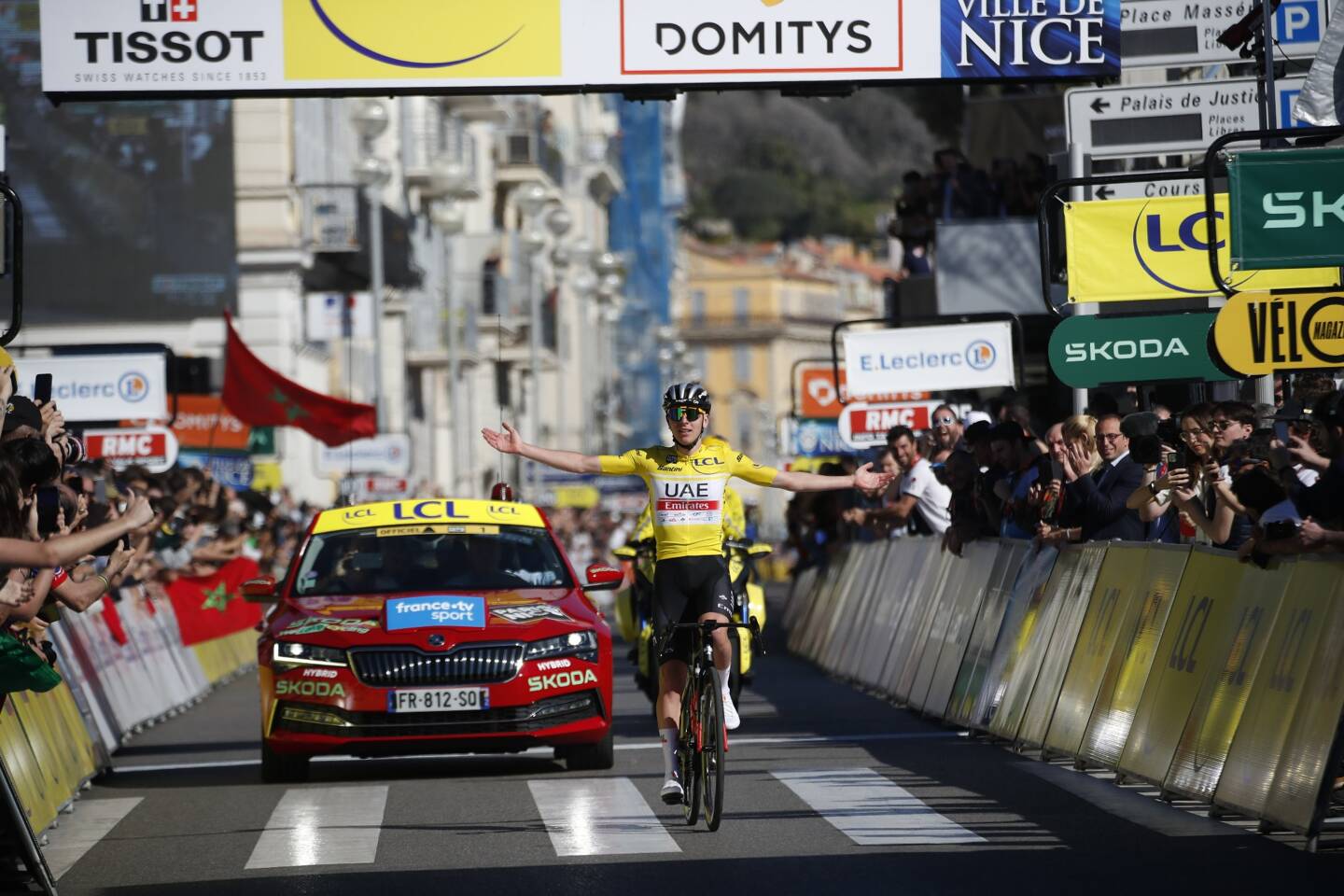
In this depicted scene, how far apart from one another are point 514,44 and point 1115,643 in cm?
549

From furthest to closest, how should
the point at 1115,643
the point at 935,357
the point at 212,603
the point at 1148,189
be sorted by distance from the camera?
1. the point at 212,603
2. the point at 935,357
3. the point at 1148,189
4. the point at 1115,643

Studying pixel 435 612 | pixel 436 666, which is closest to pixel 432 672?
pixel 436 666

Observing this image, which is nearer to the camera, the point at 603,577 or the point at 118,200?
the point at 603,577

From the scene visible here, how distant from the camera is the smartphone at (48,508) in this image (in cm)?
1151

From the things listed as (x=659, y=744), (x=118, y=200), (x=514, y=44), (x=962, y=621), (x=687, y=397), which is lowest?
(x=659, y=744)

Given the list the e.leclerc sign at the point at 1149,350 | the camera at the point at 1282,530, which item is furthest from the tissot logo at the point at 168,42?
the camera at the point at 1282,530

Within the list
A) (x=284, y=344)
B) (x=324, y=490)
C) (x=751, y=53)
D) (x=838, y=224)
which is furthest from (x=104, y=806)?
(x=838, y=224)

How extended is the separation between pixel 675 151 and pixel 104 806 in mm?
123363

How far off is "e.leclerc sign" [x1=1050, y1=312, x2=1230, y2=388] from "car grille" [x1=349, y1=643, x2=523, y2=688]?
3809 mm

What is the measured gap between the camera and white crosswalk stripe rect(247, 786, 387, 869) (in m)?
10.6

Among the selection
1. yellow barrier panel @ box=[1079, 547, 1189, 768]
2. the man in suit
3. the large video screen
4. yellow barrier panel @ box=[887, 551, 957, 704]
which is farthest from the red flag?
yellow barrier panel @ box=[1079, 547, 1189, 768]

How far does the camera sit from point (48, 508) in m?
11.6

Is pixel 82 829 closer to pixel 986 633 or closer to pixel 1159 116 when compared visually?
pixel 986 633

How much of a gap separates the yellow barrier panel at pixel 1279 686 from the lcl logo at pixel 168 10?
26.4 ft
